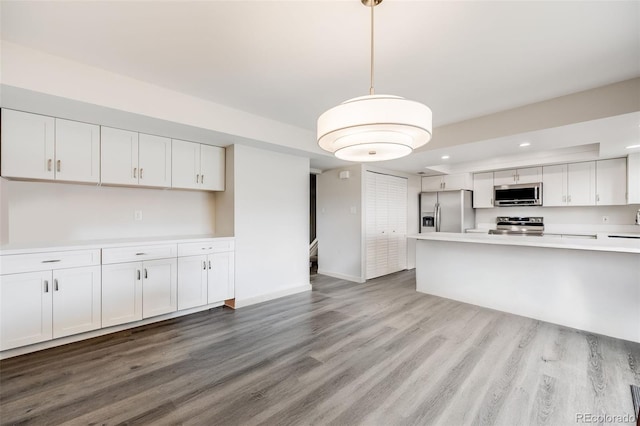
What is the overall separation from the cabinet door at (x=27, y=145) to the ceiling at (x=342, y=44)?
30.4 inches

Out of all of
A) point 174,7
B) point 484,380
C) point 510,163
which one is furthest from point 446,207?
point 174,7

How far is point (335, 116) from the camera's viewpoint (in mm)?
1475

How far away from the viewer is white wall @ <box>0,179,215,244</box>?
2.73 metres

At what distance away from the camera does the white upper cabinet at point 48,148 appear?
245 centimetres

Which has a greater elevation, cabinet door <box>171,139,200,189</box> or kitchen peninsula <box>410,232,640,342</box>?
cabinet door <box>171,139,200,189</box>

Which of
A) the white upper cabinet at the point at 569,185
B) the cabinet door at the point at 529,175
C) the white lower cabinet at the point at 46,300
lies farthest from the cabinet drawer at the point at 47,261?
the white upper cabinet at the point at 569,185

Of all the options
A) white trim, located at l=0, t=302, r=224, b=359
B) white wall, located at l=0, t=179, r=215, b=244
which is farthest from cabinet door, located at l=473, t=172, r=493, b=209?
white trim, located at l=0, t=302, r=224, b=359

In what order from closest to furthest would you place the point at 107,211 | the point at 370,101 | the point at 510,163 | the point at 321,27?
1. the point at 370,101
2. the point at 321,27
3. the point at 107,211
4. the point at 510,163

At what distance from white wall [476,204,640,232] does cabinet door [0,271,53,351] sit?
7.02m

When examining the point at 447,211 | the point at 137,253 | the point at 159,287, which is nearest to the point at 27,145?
the point at 137,253

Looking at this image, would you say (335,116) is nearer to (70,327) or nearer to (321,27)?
(321,27)

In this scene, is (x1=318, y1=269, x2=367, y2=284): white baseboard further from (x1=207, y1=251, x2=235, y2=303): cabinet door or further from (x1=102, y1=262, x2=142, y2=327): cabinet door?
(x1=102, y1=262, x2=142, y2=327): cabinet door

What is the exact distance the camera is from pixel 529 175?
5105 mm

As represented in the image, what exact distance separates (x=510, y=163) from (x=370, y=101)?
4.95 m
